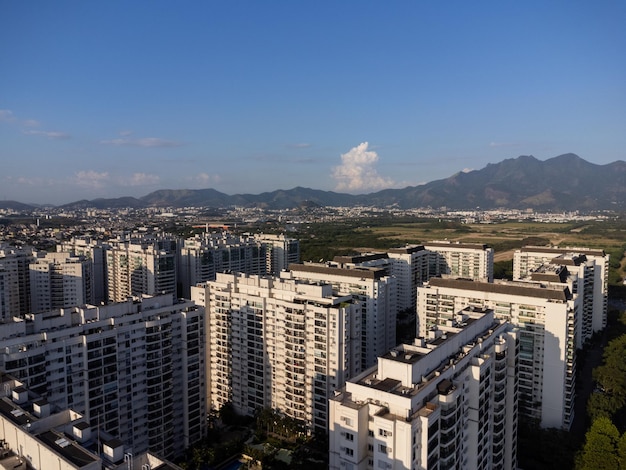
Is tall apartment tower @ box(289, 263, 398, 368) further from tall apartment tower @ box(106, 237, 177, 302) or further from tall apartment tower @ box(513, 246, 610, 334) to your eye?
tall apartment tower @ box(106, 237, 177, 302)

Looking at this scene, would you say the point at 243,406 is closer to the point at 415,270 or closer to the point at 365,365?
the point at 365,365

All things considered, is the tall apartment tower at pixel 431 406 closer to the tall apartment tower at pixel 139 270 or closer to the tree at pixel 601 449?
the tree at pixel 601 449

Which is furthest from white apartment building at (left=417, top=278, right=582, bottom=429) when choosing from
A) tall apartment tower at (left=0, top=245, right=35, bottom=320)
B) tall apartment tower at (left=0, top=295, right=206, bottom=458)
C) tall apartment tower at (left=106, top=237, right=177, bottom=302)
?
tall apartment tower at (left=0, top=245, right=35, bottom=320)

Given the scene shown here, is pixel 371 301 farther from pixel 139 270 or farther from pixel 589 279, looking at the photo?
pixel 139 270

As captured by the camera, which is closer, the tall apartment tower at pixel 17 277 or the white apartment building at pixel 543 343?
the white apartment building at pixel 543 343

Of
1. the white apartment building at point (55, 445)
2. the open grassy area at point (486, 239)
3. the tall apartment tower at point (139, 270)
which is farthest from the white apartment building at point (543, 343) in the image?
the open grassy area at point (486, 239)

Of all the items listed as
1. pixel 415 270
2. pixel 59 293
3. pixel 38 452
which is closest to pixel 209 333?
pixel 38 452
